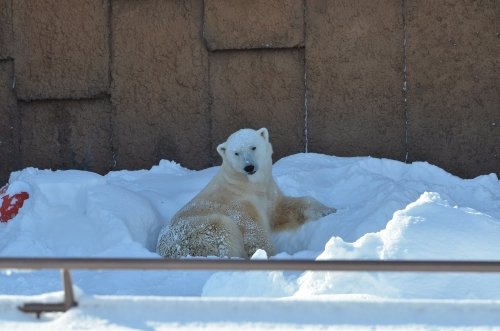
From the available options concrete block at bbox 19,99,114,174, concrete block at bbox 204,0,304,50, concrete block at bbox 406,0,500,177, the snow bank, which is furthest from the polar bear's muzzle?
concrete block at bbox 19,99,114,174

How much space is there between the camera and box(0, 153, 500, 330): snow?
258cm

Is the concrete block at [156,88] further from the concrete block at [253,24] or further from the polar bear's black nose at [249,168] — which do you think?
the polar bear's black nose at [249,168]

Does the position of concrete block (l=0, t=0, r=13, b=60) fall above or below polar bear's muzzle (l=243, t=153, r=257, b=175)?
above

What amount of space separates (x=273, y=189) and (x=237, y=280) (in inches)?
77.2

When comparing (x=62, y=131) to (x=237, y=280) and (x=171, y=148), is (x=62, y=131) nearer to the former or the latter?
(x=171, y=148)

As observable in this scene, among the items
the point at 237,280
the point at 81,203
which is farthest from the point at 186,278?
the point at 81,203

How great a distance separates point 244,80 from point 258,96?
15 cm

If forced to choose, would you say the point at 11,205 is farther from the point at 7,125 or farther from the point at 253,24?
the point at 253,24

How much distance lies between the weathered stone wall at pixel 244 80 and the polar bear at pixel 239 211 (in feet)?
3.94

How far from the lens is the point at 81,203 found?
6.54 metres

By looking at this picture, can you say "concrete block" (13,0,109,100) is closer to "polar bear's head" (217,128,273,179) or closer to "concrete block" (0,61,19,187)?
"concrete block" (0,61,19,187)

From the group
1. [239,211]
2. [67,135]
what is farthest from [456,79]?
[67,135]

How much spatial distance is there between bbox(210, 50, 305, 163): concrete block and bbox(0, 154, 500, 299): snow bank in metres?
0.25

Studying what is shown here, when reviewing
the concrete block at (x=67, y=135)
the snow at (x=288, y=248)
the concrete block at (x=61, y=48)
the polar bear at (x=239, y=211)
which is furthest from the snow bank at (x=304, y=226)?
the concrete block at (x=61, y=48)
